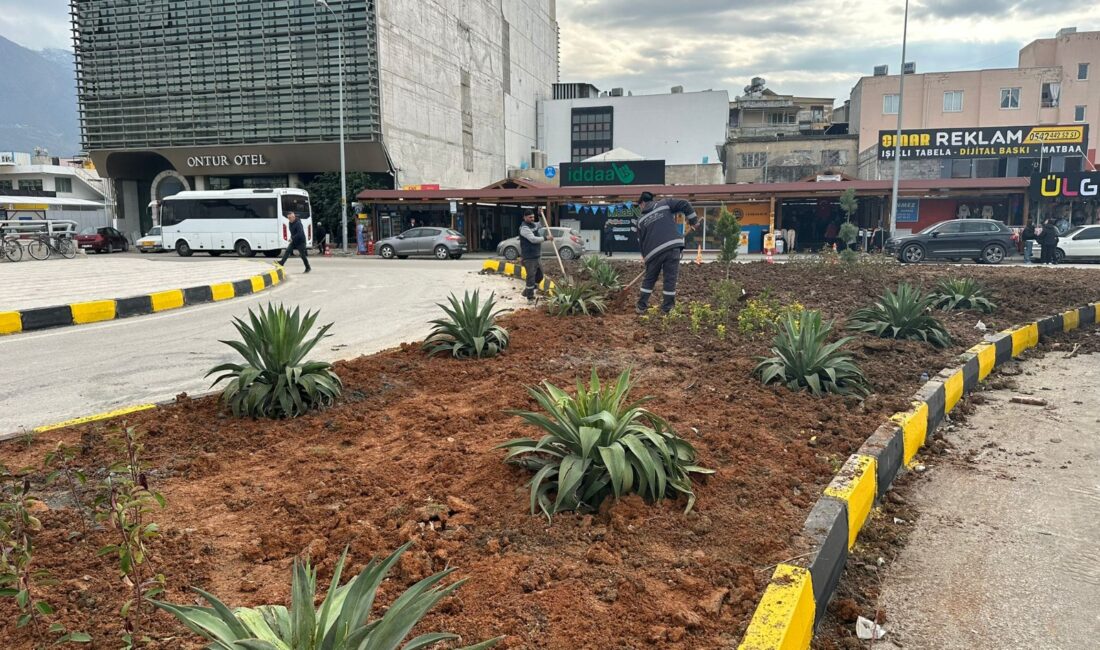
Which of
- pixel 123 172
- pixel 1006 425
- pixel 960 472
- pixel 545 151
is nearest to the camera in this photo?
pixel 960 472

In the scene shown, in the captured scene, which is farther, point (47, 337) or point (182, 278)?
point (182, 278)

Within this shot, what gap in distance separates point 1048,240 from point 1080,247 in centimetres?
206

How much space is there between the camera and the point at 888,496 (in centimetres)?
395

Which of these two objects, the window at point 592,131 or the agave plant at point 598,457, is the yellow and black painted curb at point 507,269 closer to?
the agave plant at point 598,457

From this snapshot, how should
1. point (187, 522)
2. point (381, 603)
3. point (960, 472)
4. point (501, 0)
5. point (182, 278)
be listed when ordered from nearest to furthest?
point (381, 603) → point (187, 522) → point (960, 472) → point (182, 278) → point (501, 0)

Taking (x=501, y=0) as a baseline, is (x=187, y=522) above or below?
below

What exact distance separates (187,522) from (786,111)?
216 feet

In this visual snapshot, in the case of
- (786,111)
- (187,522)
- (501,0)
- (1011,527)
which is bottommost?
(1011,527)

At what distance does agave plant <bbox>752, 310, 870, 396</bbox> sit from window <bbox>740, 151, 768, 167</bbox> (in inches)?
1920

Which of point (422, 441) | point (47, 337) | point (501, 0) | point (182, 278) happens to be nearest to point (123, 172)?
point (501, 0)

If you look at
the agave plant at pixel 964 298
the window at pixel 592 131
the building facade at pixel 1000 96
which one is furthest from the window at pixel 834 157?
the agave plant at pixel 964 298

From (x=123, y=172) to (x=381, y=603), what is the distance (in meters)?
49.7

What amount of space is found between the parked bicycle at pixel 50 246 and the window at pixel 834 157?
144ft

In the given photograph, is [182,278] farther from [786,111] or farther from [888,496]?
[786,111]
